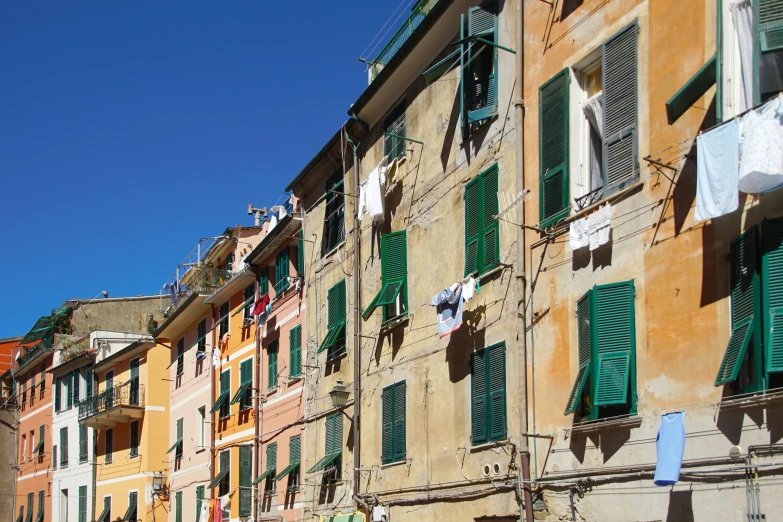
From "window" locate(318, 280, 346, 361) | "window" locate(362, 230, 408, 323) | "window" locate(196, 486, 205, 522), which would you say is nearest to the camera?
"window" locate(362, 230, 408, 323)

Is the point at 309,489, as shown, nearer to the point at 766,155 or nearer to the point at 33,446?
the point at 766,155

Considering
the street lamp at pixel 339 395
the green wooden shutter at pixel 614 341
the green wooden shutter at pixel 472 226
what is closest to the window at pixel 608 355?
the green wooden shutter at pixel 614 341

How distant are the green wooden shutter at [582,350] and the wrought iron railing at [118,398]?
31936 mm

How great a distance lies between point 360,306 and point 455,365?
529 centimetres

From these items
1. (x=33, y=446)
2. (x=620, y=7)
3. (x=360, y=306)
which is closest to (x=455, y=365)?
(x=360, y=306)

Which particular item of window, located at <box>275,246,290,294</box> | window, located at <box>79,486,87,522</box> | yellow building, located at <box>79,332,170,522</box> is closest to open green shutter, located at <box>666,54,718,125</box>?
window, located at <box>275,246,290,294</box>

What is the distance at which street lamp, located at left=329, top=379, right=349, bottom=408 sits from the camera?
23.2 meters

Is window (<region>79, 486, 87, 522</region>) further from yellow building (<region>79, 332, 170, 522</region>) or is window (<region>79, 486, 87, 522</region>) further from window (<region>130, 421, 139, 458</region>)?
window (<region>130, 421, 139, 458</region>)

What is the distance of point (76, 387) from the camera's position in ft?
167

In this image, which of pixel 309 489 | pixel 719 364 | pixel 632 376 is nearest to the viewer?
pixel 719 364

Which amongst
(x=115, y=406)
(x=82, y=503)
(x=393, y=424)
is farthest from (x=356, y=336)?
(x=82, y=503)

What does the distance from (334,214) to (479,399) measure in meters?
9.81

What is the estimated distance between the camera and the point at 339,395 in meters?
23.2

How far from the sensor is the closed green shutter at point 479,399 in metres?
17.0
